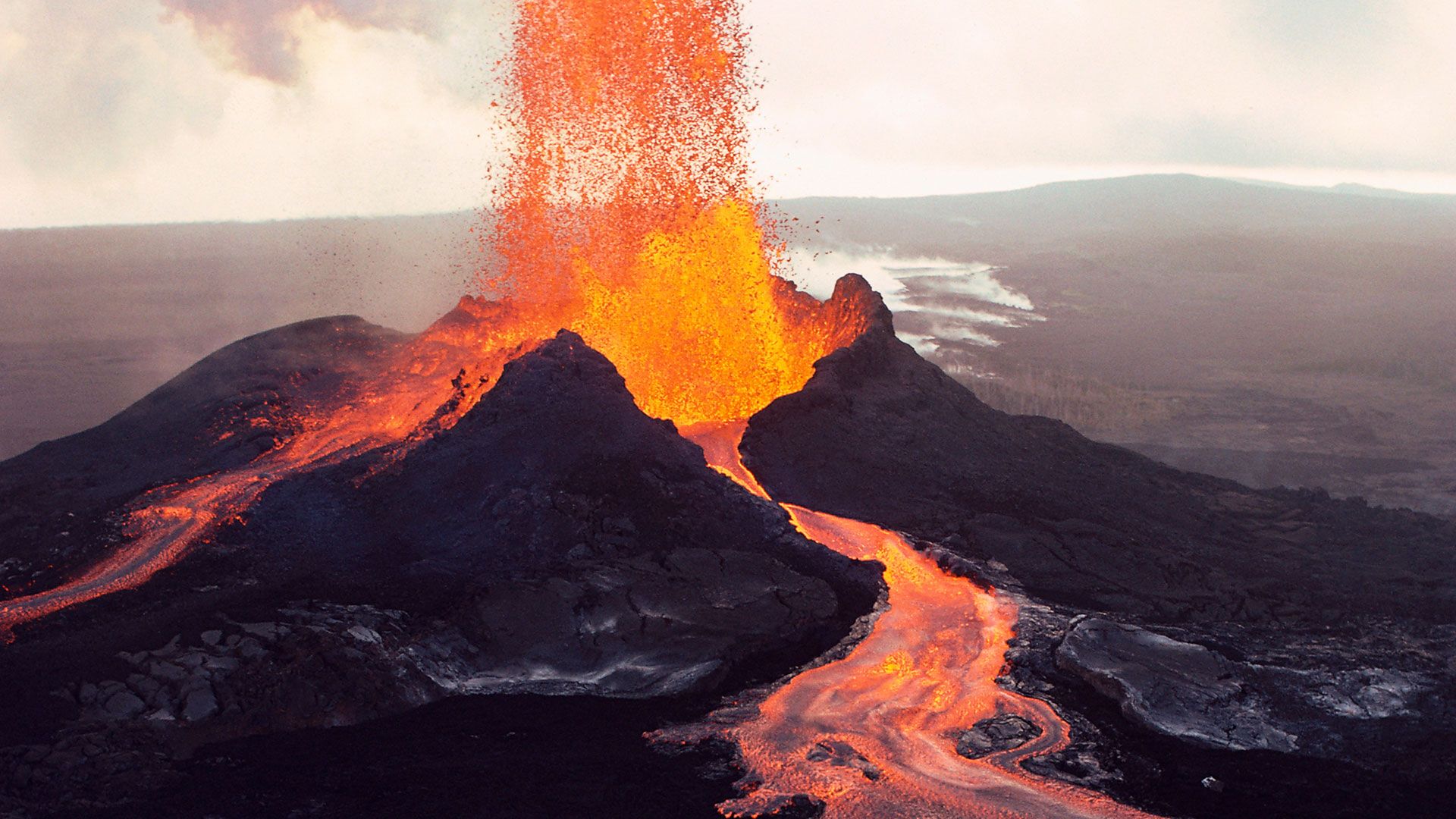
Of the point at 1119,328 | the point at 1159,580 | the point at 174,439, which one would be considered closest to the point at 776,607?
the point at 1159,580

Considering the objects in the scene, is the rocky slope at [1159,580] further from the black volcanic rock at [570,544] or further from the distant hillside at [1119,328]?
the distant hillside at [1119,328]

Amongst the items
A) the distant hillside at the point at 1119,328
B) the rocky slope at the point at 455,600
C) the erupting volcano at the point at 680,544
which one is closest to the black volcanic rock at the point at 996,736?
the erupting volcano at the point at 680,544

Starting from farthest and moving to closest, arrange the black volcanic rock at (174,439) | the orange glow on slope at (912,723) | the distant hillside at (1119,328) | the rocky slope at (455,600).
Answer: the distant hillside at (1119,328) → the black volcanic rock at (174,439) → the rocky slope at (455,600) → the orange glow on slope at (912,723)

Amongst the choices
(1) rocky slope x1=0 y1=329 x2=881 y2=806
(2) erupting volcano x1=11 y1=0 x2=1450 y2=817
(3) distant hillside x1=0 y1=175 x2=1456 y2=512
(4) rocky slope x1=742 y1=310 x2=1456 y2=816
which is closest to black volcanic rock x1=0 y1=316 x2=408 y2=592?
(2) erupting volcano x1=11 y1=0 x2=1450 y2=817

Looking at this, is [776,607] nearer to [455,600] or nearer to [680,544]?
[680,544]

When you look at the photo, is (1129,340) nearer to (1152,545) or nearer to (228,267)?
(1152,545)

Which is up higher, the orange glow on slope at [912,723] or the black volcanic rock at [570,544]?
the black volcanic rock at [570,544]

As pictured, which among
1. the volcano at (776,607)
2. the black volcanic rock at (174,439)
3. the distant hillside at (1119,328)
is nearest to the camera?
the volcano at (776,607)
